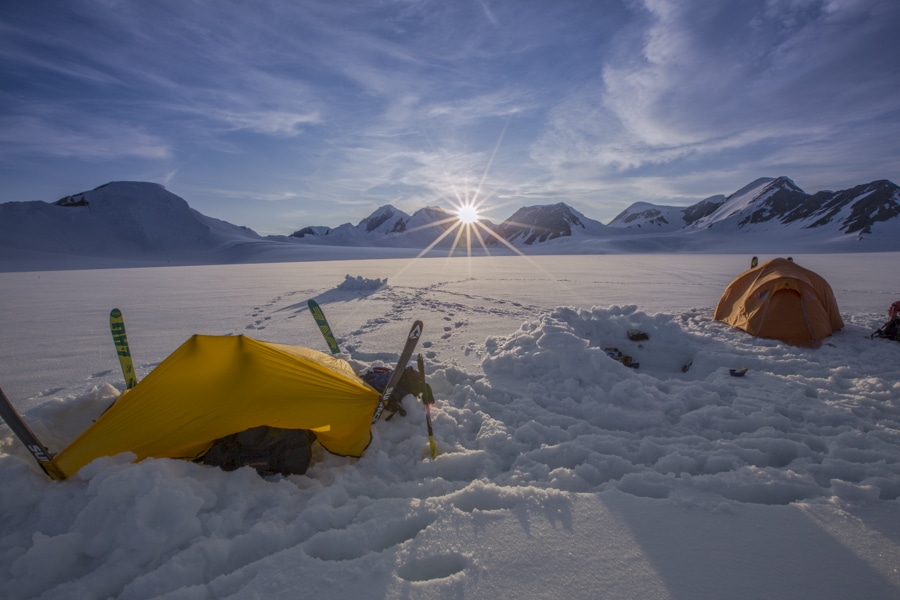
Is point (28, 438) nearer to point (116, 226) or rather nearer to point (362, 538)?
point (362, 538)

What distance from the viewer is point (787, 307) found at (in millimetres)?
7086

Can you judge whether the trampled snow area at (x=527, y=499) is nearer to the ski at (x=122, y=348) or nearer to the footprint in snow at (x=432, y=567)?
the footprint in snow at (x=432, y=567)

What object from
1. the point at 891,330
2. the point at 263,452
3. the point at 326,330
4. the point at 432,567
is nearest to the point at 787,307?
the point at 891,330

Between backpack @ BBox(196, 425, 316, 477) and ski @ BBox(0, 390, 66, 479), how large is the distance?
871 millimetres

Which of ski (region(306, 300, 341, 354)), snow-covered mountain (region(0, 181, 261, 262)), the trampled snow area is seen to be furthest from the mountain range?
the trampled snow area

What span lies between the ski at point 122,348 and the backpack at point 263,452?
6.24 ft

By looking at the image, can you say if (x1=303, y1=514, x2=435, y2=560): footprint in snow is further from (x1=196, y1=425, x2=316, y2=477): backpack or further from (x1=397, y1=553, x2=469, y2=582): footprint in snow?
(x1=196, y1=425, x2=316, y2=477): backpack

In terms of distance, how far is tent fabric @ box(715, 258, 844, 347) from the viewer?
695 centimetres

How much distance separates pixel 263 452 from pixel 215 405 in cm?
53

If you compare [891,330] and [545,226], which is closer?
[891,330]

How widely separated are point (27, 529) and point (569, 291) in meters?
14.8

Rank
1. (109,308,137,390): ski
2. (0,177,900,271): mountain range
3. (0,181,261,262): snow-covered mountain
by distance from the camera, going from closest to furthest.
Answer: (109,308,137,390): ski
(0,177,900,271): mountain range
(0,181,261,262): snow-covered mountain

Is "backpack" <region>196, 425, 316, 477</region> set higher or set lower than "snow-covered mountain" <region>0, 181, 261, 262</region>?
lower

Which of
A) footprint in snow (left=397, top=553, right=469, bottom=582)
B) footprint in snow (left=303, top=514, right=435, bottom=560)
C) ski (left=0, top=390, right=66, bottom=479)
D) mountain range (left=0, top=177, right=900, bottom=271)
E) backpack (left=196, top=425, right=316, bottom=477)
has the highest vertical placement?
mountain range (left=0, top=177, right=900, bottom=271)
